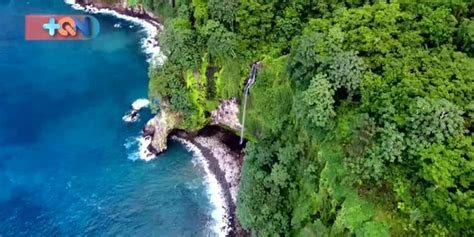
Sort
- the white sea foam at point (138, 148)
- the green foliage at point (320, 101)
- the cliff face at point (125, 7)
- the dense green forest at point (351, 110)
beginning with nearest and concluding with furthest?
the dense green forest at point (351, 110), the green foliage at point (320, 101), the white sea foam at point (138, 148), the cliff face at point (125, 7)

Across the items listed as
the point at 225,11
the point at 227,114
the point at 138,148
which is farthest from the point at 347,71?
the point at 138,148

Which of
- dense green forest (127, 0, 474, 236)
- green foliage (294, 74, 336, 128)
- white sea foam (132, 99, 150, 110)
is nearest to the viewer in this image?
dense green forest (127, 0, 474, 236)

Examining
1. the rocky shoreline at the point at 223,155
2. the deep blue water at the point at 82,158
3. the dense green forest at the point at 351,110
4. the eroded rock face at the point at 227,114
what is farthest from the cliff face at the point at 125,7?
the dense green forest at the point at 351,110

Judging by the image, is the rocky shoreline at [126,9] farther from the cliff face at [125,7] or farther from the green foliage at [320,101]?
the green foliage at [320,101]

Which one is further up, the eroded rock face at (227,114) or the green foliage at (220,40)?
the green foliage at (220,40)

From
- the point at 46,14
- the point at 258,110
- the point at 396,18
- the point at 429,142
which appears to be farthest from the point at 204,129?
the point at 46,14

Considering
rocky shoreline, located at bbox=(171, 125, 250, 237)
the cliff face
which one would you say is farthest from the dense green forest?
the cliff face

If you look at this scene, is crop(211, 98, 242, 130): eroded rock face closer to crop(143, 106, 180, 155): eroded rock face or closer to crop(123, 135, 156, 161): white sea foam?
crop(143, 106, 180, 155): eroded rock face
